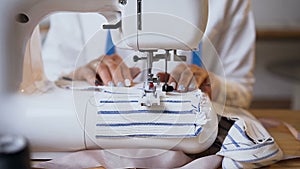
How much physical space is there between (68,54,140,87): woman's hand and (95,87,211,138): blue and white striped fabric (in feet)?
0.26

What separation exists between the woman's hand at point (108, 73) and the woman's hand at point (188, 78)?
8cm

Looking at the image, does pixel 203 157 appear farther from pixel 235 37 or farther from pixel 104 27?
pixel 235 37

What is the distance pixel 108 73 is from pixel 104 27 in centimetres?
11

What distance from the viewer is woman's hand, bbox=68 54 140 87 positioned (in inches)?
31.4

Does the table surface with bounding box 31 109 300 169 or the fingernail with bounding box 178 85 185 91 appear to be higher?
the fingernail with bounding box 178 85 185 91

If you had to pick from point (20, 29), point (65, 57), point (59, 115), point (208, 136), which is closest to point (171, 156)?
point (208, 136)

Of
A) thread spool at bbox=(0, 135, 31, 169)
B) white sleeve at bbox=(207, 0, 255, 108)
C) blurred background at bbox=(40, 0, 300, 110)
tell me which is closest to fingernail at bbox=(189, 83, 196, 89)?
thread spool at bbox=(0, 135, 31, 169)

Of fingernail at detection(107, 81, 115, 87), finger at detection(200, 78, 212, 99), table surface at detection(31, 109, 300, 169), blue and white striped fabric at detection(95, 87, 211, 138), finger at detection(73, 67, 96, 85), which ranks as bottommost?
table surface at detection(31, 109, 300, 169)

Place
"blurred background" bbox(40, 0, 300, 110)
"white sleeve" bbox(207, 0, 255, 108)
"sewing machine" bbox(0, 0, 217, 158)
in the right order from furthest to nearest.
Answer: "blurred background" bbox(40, 0, 300, 110) → "white sleeve" bbox(207, 0, 255, 108) → "sewing machine" bbox(0, 0, 217, 158)

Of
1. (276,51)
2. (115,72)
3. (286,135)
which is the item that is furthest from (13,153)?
(276,51)

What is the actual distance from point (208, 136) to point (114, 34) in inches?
8.6

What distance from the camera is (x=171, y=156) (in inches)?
27.8

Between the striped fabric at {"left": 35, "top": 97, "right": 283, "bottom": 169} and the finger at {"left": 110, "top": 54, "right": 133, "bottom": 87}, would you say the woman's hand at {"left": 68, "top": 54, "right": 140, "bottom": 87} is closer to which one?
the finger at {"left": 110, "top": 54, "right": 133, "bottom": 87}

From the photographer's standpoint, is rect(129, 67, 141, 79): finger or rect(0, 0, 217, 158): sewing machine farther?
rect(129, 67, 141, 79): finger
